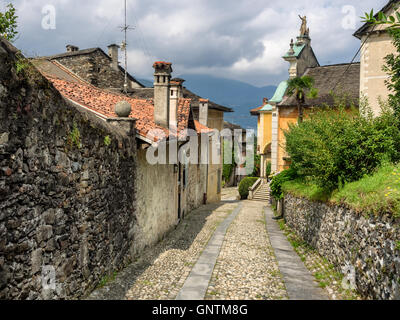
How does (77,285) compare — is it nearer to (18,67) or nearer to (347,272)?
(18,67)

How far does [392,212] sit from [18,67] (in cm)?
533

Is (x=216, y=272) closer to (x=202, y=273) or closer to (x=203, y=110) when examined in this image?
(x=202, y=273)

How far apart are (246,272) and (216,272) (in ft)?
2.30

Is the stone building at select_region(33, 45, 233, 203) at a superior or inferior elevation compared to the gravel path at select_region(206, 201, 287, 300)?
superior

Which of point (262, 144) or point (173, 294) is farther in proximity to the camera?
point (262, 144)

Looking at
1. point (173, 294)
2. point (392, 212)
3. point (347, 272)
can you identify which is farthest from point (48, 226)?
point (347, 272)

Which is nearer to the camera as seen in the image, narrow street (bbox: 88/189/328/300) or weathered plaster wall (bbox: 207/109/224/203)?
narrow street (bbox: 88/189/328/300)

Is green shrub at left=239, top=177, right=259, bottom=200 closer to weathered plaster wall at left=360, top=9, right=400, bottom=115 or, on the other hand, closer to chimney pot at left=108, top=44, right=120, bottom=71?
chimney pot at left=108, top=44, right=120, bottom=71

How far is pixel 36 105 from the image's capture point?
155 inches

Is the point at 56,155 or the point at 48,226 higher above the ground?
the point at 56,155

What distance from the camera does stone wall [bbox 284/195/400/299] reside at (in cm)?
498

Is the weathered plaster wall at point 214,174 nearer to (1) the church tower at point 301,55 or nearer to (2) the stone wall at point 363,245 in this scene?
(1) the church tower at point 301,55

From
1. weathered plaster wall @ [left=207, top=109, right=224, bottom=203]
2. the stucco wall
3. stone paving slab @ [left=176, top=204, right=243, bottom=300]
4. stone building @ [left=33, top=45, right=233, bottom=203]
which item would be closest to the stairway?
weathered plaster wall @ [left=207, top=109, right=224, bottom=203]
